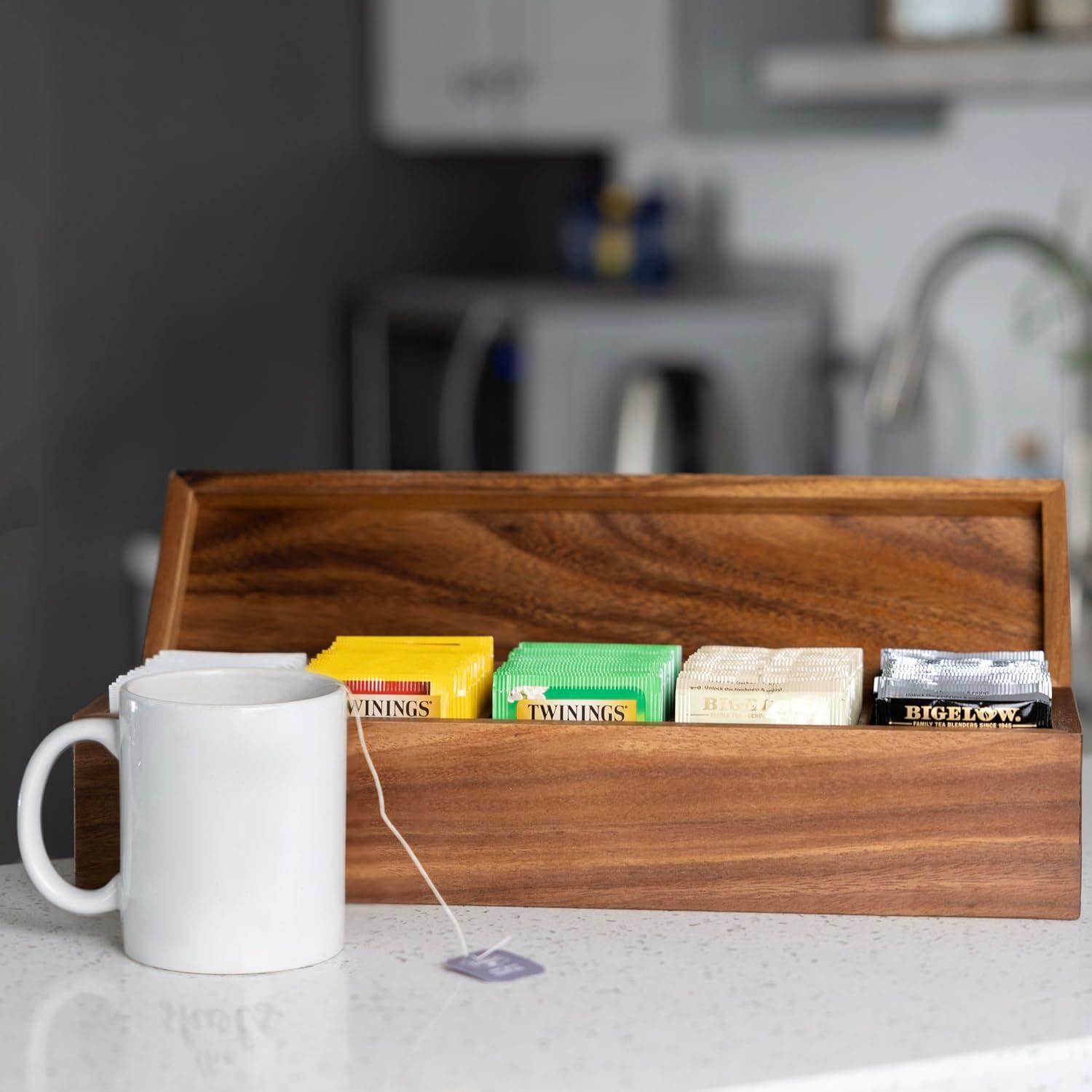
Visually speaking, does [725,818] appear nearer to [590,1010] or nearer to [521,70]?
[590,1010]

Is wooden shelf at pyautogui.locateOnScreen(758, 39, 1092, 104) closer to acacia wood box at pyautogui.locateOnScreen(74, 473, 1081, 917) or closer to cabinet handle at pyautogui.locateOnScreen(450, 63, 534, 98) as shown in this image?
cabinet handle at pyautogui.locateOnScreen(450, 63, 534, 98)

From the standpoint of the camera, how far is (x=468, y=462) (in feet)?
9.78

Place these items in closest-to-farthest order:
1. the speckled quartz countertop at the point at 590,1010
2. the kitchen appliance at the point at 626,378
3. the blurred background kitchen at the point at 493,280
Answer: the speckled quartz countertop at the point at 590,1010, the blurred background kitchen at the point at 493,280, the kitchen appliance at the point at 626,378

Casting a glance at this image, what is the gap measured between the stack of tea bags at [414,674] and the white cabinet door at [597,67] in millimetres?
2405

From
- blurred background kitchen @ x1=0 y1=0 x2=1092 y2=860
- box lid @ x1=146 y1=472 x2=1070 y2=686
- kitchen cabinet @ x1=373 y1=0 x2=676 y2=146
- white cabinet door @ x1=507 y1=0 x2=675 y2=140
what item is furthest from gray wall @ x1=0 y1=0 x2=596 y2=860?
box lid @ x1=146 y1=472 x2=1070 y2=686

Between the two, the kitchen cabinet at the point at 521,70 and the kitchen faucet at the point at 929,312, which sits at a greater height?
the kitchen cabinet at the point at 521,70

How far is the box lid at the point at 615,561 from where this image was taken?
2.75ft

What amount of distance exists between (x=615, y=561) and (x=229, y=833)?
28 cm

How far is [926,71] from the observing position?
250cm

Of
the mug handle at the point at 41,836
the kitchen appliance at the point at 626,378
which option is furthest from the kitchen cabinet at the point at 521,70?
the mug handle at the point at 41,836

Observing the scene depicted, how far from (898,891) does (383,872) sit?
9.1 inches

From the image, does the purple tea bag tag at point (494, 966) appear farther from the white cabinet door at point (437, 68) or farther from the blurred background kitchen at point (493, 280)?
the white cabinet door at point (437, 68)

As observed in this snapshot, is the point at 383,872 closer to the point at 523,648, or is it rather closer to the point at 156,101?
the point at 523,648

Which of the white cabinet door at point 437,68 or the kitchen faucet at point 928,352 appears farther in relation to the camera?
the white cabinet door at point 437,68
